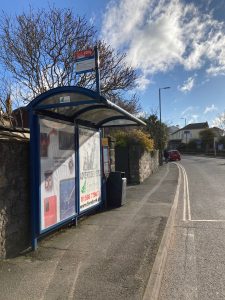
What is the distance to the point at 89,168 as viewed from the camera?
920cm

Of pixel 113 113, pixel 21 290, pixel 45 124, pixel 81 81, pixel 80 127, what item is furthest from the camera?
pixel 81 81

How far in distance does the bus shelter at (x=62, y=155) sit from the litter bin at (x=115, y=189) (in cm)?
140

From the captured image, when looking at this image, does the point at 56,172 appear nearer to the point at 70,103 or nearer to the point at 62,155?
the point at 62,155

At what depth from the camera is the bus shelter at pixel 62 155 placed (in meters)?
6.41

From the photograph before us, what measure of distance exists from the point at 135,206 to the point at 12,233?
5724 mm

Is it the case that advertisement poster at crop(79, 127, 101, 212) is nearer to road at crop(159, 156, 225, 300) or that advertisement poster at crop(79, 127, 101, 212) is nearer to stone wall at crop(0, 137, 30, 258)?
road at crop(159, 156, 225, 300)

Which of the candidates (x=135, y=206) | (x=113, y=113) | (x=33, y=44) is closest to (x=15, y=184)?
(x=113, y=113)

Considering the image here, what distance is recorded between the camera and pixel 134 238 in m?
7.17

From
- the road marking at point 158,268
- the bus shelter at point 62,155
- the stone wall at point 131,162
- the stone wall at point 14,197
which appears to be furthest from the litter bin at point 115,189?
the stone wall at point 131,162

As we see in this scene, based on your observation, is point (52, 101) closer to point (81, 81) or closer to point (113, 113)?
point (113, 113)

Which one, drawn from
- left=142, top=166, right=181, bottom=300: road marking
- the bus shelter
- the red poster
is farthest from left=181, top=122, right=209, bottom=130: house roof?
the red poster

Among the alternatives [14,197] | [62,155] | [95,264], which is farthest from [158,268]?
[62,155]

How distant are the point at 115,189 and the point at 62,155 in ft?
12.7

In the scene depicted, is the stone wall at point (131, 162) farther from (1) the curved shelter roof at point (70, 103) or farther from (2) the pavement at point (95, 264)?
(1) the curved shelter roof at point (70, 103)
